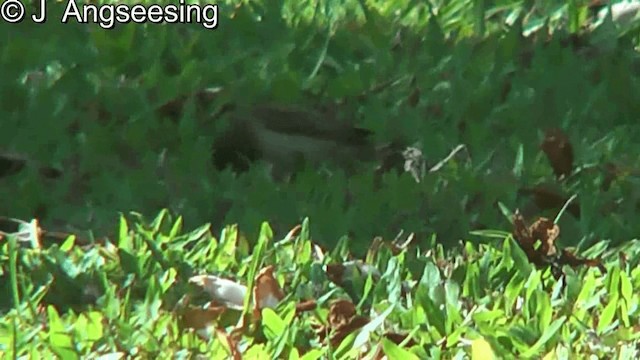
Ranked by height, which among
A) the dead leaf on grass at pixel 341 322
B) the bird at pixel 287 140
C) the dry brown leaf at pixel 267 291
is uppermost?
the bird at pixel 287 140

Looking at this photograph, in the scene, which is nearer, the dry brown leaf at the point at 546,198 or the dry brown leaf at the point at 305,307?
the dry brown leaf at the point at 305,307

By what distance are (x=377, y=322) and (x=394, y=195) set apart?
1051 mm

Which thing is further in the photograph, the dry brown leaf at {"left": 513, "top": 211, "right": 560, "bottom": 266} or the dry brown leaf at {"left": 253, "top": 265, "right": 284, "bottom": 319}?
the dry brown leaf at {"left": 513, "top": 211, "right": 560, "bottom": 266}

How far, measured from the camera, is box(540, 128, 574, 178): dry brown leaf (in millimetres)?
4051

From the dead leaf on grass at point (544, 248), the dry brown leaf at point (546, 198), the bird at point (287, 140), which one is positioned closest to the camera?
the dead leaf on grass at point (544, 248)

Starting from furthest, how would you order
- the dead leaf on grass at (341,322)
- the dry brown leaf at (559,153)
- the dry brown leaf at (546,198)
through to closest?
the dry brown leaf at (559,153) < the dry brown leaf at (546,198) < the dead leaf on grass at (341,322)

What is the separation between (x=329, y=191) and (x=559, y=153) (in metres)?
0.69

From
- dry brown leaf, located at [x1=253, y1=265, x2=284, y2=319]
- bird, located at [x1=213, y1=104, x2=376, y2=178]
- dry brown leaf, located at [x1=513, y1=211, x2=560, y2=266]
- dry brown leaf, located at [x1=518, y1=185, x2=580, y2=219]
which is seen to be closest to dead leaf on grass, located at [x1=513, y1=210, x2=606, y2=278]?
dry brown leaf, located at [x1=513, y1=211, x2=560, y2=266]

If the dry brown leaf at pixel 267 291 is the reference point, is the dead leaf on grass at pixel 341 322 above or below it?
below

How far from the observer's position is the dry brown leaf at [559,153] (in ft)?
13.3

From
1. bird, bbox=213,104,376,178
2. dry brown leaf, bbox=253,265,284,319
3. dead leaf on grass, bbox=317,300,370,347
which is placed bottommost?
dead leaf on grass, bbox=317,300,370,347

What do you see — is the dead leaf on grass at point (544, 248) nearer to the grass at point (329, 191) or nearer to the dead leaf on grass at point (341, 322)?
the grass at point (329, 191)

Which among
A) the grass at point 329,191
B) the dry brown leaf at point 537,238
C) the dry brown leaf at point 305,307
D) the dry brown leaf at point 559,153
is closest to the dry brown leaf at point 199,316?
the grass at point 329,191

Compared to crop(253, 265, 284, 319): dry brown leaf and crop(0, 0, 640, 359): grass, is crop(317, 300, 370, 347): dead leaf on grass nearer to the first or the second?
crop(0, 0, 640, 359): grass
